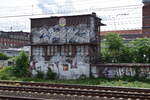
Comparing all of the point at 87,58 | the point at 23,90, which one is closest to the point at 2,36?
the point at 87,58

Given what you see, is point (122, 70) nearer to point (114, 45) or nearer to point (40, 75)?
point (114, 45)

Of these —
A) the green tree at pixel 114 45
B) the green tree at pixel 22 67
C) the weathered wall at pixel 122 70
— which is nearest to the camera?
the weathered wall at pixel 122 70

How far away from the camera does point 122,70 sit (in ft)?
71.7

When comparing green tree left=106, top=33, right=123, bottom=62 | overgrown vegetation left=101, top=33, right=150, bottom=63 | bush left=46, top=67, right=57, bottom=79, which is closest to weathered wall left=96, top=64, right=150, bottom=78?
overgrown vegetation left=101, top=33, right=150, bottom=63

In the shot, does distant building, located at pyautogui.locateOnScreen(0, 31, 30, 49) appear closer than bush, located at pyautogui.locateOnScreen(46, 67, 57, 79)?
No

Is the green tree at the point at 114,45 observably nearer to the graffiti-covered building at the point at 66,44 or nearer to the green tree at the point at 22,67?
the graffiti-covered building at the point at 66,44

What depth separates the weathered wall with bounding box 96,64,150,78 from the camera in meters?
21.1

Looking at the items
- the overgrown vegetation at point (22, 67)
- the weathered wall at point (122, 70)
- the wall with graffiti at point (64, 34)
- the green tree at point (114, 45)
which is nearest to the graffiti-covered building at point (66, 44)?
the wall with graffiti at point (64, 34)

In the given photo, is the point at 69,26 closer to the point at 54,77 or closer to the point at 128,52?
the point at 54,77

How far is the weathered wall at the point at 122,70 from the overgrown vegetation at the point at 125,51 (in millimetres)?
3500

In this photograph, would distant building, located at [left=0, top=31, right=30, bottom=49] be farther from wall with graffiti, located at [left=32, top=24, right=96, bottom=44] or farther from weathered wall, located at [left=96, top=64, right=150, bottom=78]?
weathered wall, located at [left=96, top=64, right=150, bottom=78]

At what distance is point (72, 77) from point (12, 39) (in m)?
79.5

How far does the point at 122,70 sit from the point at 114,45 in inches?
209

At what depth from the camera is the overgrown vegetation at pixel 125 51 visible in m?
24.5
